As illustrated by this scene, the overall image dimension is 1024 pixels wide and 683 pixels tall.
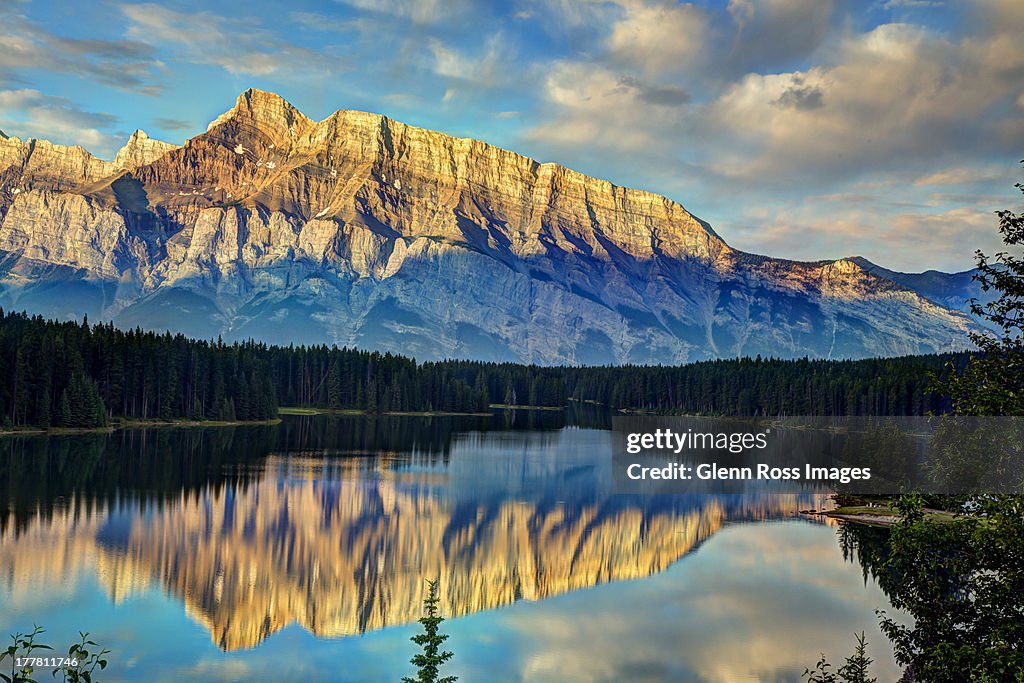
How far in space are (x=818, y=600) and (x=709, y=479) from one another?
68947mm

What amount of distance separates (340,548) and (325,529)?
7155mm

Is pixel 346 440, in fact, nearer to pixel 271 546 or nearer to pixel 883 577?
pixel 271 546

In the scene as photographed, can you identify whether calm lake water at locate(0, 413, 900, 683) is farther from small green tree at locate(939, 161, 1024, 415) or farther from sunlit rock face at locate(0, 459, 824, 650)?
small green tree at locate(939, 161, 1024, 415)

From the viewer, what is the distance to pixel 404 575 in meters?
62.2

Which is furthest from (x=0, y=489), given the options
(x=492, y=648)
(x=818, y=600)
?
(x=818, y=600)

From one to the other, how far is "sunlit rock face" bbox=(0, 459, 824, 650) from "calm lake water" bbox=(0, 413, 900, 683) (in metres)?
0.24

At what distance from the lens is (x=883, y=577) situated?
2437 inches

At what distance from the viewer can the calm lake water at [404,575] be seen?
151ft

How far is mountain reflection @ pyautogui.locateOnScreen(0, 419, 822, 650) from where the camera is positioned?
56.0 meters

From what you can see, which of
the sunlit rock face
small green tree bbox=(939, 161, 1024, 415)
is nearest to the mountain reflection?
the sunlit rock face
